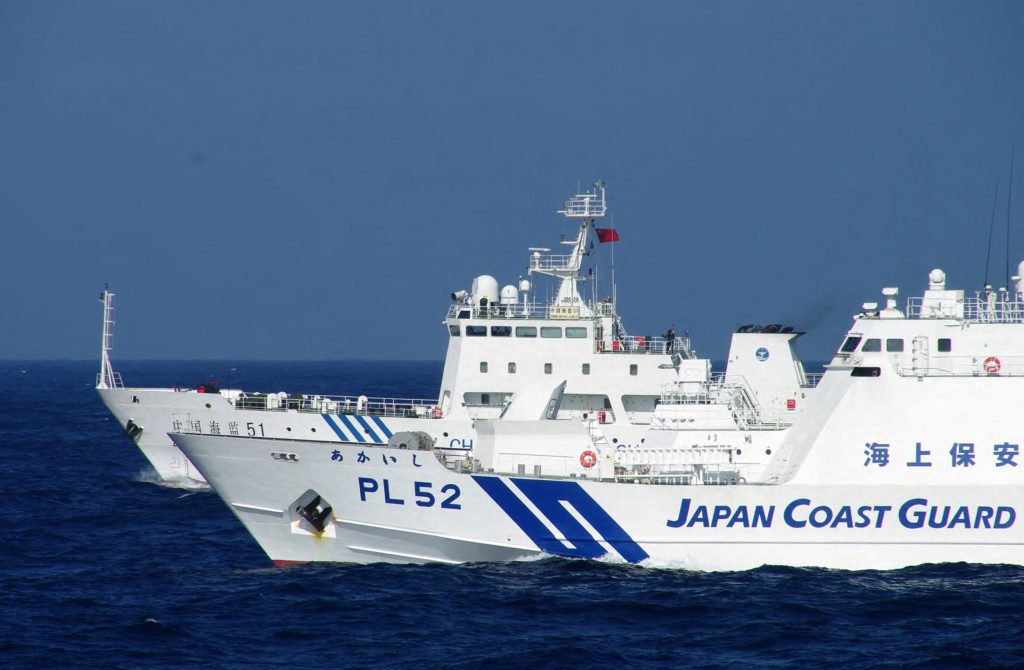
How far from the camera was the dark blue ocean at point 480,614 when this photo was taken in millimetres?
18250

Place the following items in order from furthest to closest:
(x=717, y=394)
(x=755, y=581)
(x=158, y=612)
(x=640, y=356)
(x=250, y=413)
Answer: (x=250, y=413) → (x=640, y=356) → (x=717, y=394) → (x=755, y=581) → (x=158, y=612)

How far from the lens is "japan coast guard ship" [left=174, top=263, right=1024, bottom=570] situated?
22672mm

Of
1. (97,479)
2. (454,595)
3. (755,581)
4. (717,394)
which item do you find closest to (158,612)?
(454,595)

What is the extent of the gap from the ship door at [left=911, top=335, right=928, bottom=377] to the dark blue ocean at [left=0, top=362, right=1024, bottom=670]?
3.61 m

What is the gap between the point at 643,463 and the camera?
23625 mm

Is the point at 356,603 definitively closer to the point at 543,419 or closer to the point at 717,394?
the point at 543,419

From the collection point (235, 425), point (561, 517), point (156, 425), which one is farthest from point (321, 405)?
point (561, 517)

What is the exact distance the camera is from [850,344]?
934 inches

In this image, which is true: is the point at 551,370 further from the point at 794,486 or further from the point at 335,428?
the point at 794,486

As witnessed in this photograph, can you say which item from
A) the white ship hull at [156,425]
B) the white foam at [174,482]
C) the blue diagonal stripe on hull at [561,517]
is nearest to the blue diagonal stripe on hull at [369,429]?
the white foam at [174,482]

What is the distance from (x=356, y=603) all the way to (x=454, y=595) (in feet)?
5.42

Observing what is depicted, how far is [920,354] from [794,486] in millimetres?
3454

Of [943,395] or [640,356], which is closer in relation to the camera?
[943,395]

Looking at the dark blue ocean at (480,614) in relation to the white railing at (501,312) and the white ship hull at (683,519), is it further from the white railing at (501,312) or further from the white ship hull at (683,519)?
the white railing at (501,312)
